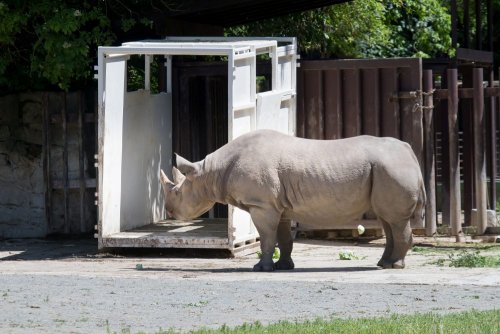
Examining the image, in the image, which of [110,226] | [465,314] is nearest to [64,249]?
[110,226]

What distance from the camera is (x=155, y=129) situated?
55.5ft

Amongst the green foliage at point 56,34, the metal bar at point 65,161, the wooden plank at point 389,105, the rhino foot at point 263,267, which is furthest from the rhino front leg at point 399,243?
the metal bar at point 65,161

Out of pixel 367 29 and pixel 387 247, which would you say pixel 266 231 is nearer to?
pixel 387 247

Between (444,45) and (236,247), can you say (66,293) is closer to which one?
(236,247)

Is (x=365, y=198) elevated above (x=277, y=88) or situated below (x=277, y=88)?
below

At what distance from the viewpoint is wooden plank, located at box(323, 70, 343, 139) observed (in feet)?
55.0

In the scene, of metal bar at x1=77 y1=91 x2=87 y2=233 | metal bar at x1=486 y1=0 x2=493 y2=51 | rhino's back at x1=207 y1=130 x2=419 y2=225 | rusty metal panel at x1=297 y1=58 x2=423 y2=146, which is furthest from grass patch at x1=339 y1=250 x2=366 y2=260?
metal bar at x1=486 y1=0 x2=493 y2=51

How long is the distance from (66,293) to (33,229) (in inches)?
262

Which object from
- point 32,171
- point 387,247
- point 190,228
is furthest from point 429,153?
point 32,171

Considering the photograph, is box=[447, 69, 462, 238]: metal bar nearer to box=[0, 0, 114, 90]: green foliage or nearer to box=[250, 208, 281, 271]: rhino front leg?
box=[250, 208, 281, 271]: rhino front leg

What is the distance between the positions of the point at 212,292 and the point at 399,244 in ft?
9.26

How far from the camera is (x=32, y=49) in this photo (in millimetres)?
17328

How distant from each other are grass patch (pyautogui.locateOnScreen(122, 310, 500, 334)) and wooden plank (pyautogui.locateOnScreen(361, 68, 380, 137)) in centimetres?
716

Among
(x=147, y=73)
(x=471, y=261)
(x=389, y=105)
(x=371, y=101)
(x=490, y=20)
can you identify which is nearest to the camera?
(x=471, y=261)
